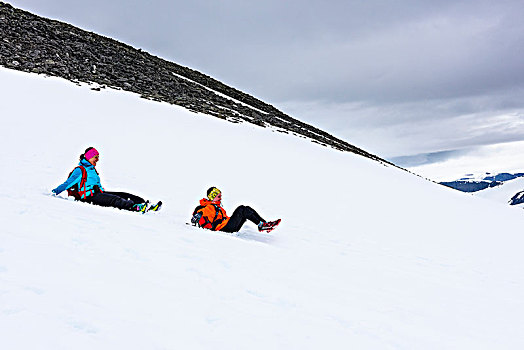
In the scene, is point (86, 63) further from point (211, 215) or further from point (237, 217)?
point (237, 217)

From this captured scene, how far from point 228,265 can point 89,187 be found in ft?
12.3

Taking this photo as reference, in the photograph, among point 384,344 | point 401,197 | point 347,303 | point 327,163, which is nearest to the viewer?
point 384,344

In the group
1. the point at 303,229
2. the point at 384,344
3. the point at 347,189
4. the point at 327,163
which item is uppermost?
the point at 327,163

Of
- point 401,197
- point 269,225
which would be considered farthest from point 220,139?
point 269,225

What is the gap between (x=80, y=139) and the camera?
14.5 metres

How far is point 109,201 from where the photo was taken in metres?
7.49

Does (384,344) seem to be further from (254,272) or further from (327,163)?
(327,163)

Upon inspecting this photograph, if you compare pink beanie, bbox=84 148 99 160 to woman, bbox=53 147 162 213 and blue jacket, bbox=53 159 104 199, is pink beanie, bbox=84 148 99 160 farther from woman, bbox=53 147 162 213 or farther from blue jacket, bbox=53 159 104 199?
blue jacket, bbox=53 159 104 199

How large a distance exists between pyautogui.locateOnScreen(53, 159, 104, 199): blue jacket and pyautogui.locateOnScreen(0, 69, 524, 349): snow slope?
41cm

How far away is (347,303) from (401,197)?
43.7ft

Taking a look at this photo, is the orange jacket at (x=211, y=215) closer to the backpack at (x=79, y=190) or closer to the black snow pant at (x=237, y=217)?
the black snow pant at (x=237, y=217)

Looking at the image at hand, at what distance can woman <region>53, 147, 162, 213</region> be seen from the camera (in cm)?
723

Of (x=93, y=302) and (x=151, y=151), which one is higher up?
(x=151, y=151)

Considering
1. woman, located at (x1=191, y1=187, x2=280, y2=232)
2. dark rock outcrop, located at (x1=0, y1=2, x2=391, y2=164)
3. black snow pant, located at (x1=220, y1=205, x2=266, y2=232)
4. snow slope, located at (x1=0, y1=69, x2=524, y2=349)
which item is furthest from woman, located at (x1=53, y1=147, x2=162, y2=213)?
dark rock outcrop, located at (x1=0, y1=2, x2=391, y2=164)
